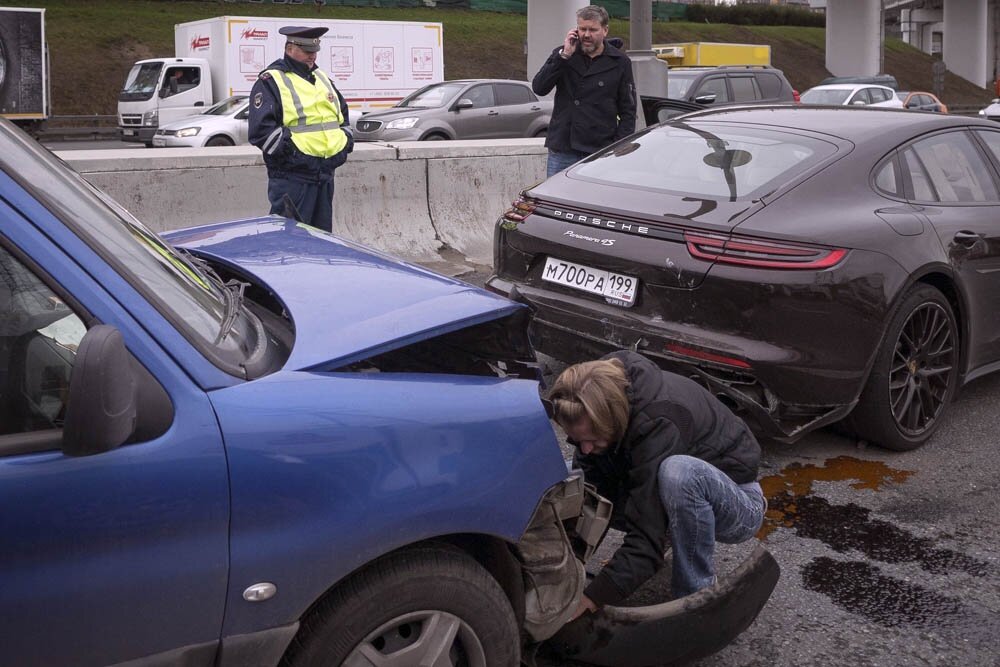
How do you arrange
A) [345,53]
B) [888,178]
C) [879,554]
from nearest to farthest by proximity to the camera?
1. [879,554]
2. [888,178]
3. [345,53]

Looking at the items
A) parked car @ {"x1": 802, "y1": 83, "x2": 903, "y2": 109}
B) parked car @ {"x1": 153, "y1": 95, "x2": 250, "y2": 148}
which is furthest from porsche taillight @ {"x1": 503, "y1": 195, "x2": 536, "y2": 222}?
parked car @ {"x1": 802, "y1": 83, "x2": 903, "y2": 109}

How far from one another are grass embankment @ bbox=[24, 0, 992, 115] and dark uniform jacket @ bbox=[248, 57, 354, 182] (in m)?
26.8

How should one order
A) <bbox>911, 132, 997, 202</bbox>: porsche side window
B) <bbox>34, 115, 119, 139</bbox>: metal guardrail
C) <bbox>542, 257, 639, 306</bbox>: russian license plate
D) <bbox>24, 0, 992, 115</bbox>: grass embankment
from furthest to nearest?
<bbox>24, 0, 992, 115</bbox>: grass embankment
<bbox>34, 115, 119, 139</bbox>: metal guardrail
<bbox>911, 132, 997, 202</bbox>: porsche side window
<bbox>542, 257, 639, 306</bbox>: russian license plate

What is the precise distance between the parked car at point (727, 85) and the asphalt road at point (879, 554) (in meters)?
13.1

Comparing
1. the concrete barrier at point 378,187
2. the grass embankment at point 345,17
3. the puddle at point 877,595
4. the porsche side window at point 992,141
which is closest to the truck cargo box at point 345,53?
the grass embankment at point 345,17

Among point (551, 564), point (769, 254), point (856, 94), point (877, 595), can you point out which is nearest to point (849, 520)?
point (877, 595)

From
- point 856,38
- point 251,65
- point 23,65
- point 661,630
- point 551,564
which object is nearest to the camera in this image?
point 551,564

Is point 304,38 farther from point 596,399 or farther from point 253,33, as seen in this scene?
point 253,33

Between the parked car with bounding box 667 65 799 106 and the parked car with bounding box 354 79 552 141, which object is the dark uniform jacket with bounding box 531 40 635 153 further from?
the parked car with bounding box 354 79 552 141

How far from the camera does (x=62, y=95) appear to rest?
1405 inches

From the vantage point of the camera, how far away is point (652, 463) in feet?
10.2

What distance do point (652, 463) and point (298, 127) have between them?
4366 millimetres

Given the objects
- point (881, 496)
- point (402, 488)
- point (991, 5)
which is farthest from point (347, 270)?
point (991, 5)

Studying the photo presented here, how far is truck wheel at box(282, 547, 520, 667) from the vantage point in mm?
2297
